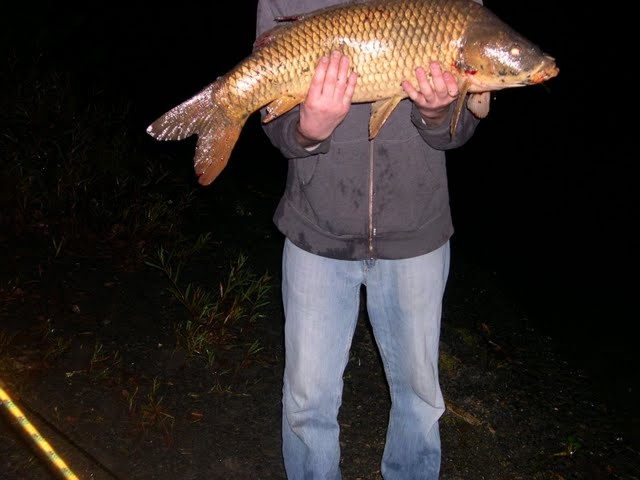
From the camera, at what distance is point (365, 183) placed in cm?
229

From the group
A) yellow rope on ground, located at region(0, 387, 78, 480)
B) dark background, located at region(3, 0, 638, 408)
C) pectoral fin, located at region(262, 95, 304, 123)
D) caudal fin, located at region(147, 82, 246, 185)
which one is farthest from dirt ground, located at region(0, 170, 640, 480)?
pectoral fin, located at region(262, 95, 304, 123)

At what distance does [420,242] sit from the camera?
2.33 metres

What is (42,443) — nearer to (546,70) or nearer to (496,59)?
(496,59)

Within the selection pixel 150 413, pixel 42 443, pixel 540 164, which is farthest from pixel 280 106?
pixel 540 164

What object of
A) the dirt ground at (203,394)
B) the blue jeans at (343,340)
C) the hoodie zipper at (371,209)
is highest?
the hoodie zipper at (371,209)

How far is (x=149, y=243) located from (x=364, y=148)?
3101 millimetres

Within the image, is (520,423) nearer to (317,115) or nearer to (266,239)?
(317,115)

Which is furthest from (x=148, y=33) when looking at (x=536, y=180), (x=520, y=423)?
(x=520, y=423)

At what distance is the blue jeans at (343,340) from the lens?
92.5 inches

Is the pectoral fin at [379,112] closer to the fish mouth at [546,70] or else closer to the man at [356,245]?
the man at [356,245]

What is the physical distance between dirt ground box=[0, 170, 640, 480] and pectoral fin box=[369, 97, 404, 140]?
6.26 ft

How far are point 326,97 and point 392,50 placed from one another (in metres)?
0.31

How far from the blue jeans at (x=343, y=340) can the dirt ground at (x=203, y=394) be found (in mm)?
801

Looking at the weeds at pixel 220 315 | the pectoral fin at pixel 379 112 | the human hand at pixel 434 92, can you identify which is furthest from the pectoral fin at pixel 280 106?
the weeds at pixel 220 315
